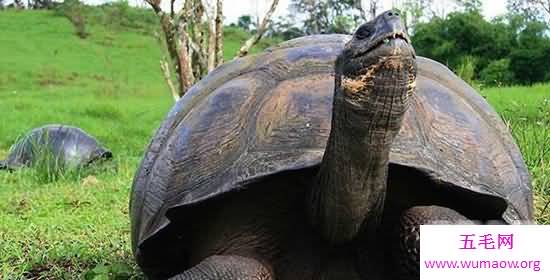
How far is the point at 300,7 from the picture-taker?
32.7 metres

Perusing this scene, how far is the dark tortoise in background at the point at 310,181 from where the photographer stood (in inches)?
79.8

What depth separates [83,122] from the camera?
49.8ft

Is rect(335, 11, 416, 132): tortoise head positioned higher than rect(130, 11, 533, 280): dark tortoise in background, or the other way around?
rect(335, 11, 416, 132): tortoise head

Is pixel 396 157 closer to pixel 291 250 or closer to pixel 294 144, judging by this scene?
pixel 294 144

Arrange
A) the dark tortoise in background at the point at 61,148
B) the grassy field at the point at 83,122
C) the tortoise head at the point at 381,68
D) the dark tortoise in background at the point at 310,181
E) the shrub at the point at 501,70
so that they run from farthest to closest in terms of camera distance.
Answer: the shrub at the point at 501,70
the dark tortoise in background at the point at 61,148
the grassy field at the point at 83,122
the dark tortoise in background at the point at 310,181
the tortoise head at the point at 381,68

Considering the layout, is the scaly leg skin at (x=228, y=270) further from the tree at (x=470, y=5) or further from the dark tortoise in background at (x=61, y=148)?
the tree at (x=470, y=5)

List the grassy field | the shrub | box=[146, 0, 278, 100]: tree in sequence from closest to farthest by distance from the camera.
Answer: the grassy field → box=[146, 0, 278, 100]: tree → the shrub

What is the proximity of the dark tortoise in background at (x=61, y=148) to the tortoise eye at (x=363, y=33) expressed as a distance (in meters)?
6.29

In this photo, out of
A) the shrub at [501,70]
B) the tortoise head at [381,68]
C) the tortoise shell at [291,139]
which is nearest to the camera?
the tortoise head at [381,68]

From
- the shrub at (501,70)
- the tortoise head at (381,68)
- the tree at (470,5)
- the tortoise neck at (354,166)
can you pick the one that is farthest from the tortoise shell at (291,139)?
the tree at (470,5)

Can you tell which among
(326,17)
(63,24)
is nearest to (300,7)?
(326,17)

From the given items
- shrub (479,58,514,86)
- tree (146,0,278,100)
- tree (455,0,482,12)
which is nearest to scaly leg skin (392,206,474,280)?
tree (146,0,278,100)

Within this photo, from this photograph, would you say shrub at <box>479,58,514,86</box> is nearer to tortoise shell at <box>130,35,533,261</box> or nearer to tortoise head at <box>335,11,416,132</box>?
tortoise shell at <box>130,35,533,261</box>

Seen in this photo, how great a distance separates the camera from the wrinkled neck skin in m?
1.70
